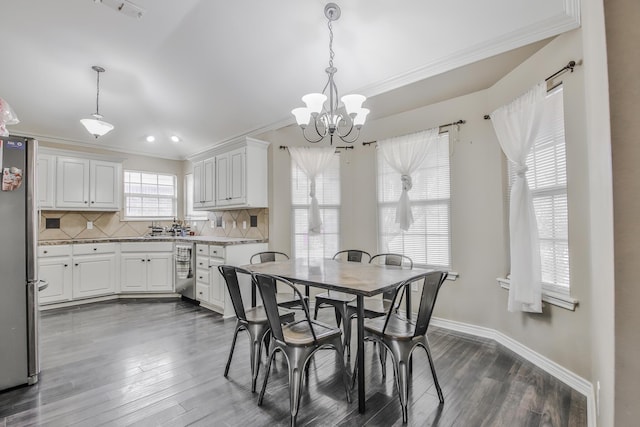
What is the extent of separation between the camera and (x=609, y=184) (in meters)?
0.48

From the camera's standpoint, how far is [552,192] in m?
2.54

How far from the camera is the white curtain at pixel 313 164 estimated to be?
4.30 meters

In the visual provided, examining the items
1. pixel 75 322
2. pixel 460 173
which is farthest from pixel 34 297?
pixel 460 173

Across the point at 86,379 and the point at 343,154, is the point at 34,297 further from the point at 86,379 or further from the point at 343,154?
the point at 343,154

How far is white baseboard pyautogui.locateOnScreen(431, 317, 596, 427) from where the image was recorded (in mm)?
2057

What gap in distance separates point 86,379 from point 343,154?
3.62m

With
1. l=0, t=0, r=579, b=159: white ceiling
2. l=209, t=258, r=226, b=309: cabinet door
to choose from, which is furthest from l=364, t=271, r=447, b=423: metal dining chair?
l=209, t=258, r=226, b=309: cabinet door

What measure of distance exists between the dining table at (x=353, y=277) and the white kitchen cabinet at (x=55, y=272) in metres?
3.38

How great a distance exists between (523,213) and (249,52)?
122 inches

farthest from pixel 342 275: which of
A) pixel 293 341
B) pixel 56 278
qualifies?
pixel 56 278

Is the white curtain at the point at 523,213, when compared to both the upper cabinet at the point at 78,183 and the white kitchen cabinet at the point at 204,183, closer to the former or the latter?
the white kitchen cabinet at the point at 204,183

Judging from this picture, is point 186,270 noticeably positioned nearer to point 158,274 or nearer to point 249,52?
point 158,274

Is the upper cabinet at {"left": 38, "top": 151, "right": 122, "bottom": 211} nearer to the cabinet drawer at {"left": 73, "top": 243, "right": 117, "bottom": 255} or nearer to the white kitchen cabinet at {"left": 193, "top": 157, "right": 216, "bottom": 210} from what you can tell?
the cabinet drawer at {"left": 73, "top": 243, "right": 117, "bottom": 255}

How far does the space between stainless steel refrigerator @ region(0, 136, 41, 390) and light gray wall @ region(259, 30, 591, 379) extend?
102 inches
